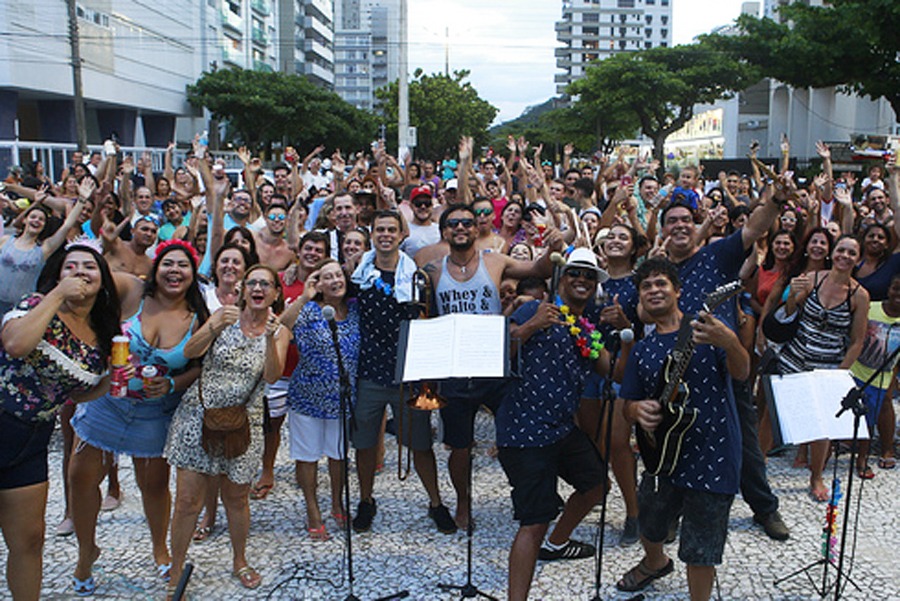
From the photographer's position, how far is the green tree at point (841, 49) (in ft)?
80.9

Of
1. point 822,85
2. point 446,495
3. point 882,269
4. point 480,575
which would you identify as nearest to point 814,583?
point 480,575

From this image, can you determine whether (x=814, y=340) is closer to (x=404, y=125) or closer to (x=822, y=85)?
(x=404, y=125)

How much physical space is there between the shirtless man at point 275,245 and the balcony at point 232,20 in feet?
169

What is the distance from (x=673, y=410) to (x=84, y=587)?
132 inches

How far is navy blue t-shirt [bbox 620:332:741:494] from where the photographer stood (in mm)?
3719

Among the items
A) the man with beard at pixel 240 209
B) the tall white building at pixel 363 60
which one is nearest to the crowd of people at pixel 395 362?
the man with beard at pixel 240 209

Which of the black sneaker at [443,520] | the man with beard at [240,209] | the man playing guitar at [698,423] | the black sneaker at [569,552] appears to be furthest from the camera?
the man with beard at [240,209]

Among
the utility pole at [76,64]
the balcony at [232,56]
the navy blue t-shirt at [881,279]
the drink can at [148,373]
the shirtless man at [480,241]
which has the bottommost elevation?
the drink can at [148,373]

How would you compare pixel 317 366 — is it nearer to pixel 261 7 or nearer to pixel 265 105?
pixel 265 105

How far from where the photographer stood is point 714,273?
479cm

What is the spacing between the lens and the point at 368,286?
509cm

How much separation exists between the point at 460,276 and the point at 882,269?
3.62 m

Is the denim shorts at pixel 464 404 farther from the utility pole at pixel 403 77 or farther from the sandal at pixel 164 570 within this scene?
the utility pole at pixel 403 77

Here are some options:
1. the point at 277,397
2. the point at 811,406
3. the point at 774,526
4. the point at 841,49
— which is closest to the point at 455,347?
the point at 811,406
